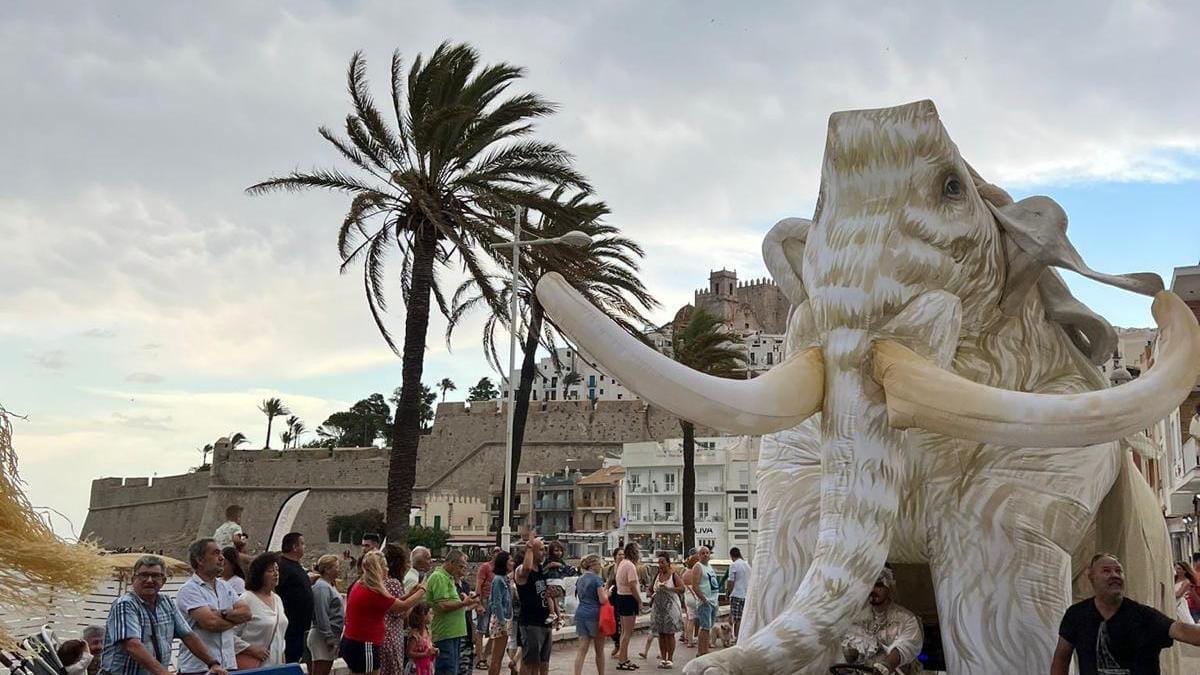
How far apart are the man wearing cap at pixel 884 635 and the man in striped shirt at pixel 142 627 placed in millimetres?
3018

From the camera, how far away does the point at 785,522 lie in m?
4.77

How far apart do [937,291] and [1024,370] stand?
64 cm

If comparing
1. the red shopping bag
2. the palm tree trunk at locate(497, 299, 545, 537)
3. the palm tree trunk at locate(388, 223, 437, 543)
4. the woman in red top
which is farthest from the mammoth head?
the palm tree trunk at locate(497, 299, 545, 537)

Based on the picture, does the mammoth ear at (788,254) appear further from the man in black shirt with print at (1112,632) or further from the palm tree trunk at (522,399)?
the palm tree trunk at (522,399)

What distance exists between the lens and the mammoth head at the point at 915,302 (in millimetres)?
3795

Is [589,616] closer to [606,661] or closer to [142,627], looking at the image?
[606,661]

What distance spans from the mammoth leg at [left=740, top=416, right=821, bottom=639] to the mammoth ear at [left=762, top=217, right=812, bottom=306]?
2.37 feet

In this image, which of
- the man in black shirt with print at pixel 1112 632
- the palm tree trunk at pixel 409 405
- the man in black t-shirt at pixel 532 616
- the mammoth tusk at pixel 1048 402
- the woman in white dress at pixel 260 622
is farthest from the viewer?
the palm tree trunk at pixel 409 405

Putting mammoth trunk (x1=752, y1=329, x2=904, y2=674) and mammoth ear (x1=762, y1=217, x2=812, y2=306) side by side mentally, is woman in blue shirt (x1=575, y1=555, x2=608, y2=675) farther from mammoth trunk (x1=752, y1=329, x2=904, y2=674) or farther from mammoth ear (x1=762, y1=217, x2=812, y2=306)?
mammoth trunk (x1=752, y1=329, x2=904, y2=674)

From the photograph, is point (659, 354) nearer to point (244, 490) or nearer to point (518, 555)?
point (518, 555)

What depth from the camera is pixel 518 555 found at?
1130 cm

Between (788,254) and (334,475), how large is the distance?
2786 inches

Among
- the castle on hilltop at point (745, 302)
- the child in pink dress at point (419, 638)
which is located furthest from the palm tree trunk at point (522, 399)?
the castle on hilltop at point (745, 302)

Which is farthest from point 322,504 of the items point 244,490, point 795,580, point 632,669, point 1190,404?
point 795,580
